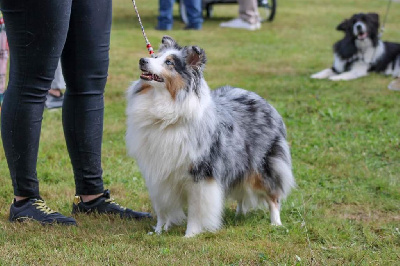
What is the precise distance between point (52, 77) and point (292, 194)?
1.95 m

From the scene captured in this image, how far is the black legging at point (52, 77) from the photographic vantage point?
2.84m

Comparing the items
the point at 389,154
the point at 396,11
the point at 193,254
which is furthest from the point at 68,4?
the point at 396,11

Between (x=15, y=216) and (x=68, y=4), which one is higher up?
(x=68, y=4)

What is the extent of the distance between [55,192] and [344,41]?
593cm

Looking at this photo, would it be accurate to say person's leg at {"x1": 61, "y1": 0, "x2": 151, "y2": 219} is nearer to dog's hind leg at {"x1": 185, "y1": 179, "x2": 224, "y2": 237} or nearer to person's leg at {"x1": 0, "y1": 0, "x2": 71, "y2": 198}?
person's leg at {"x1": 0, "y1": 0, "x2": 71, "y2": 198}

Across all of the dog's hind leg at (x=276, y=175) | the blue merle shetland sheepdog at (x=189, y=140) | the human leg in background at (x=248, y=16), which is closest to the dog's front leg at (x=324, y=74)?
the human leg in background at (x=248, y=16)

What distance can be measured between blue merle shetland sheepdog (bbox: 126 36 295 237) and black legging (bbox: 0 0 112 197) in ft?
0.77

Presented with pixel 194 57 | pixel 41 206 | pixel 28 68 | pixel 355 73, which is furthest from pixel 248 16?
pixel 28 68

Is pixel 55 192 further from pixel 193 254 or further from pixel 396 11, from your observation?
pixel 396 11

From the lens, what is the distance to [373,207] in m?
4.11

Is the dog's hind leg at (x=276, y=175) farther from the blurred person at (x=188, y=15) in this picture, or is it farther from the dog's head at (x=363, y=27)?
the blurred person at (x=188, y=15)

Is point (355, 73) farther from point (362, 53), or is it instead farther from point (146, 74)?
point (146, 74)

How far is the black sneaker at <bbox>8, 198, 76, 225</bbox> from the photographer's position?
10.4ft

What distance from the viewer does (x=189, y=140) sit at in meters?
3.20
